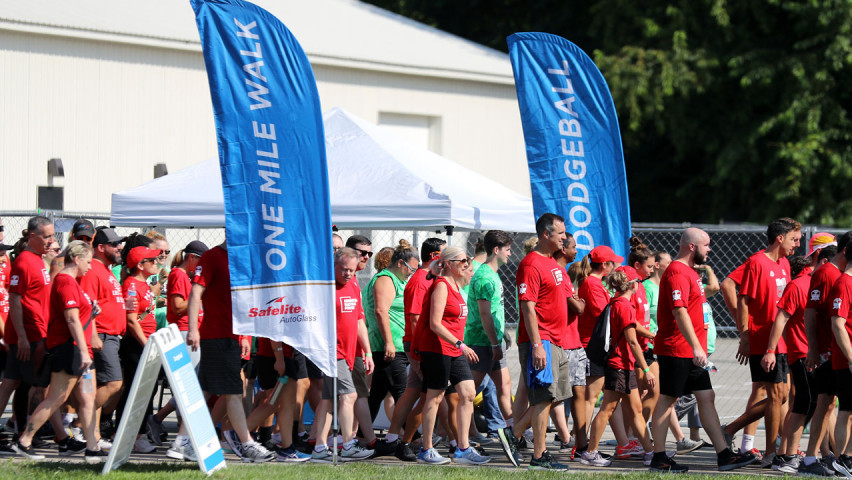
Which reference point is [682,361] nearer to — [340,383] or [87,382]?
[340,383]

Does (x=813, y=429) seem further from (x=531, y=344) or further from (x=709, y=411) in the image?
(x=531, y=344)

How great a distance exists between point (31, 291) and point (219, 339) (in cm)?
178

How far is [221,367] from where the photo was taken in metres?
8.06

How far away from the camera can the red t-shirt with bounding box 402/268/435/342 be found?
9164 mm

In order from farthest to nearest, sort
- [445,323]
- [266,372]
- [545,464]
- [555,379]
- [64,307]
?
[266,372], [445,323], [555,379], [545,464], [64,307]

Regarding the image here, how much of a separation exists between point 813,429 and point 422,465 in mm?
2998

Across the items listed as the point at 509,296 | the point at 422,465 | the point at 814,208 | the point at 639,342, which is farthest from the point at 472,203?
the point at 814,208

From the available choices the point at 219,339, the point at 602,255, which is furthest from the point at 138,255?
the point at 602,255

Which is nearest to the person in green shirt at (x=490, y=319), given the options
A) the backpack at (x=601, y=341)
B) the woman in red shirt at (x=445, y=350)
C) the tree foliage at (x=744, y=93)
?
the woman in red shirt at (x=445, y=350)

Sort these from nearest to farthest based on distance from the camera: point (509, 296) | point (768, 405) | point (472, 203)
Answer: point (768, 405) → point (472, 203) → point (509, 296)

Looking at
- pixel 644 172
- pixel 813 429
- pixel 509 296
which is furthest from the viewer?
pixel 644 172

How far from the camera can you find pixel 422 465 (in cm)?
Result: 840

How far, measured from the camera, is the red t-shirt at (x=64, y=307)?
8.01m

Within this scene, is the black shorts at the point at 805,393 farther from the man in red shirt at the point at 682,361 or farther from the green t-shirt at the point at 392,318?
the green t-shirt at the point at 392,318
